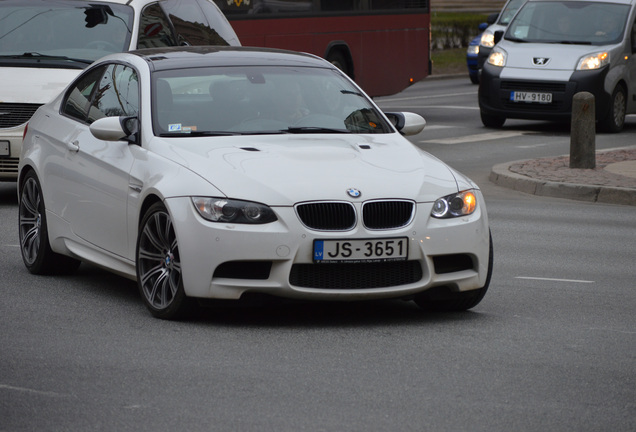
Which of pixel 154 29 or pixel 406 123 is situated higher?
pixel 406 123

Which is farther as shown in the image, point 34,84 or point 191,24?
point 191,24

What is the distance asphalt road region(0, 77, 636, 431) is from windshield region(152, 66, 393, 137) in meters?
1.02

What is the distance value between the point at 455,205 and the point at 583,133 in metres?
8.50

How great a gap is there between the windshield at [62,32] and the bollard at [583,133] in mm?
5033

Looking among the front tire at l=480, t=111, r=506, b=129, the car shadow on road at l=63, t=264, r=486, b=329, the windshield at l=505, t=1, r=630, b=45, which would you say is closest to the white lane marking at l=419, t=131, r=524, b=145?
the front tire at l=480, t=111, r=506, b=129

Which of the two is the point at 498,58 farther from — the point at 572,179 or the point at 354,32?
the point at 572,179

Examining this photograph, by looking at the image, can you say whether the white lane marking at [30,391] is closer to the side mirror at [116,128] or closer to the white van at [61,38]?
the side mirror at [116,128]

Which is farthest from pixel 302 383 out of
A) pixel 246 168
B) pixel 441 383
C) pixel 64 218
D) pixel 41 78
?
pixel 41 78

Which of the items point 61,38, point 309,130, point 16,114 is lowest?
point 16,114

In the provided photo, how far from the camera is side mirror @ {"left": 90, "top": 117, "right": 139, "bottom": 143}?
7867 millimetres

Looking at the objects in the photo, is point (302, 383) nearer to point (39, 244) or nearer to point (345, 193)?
point (345, 193)

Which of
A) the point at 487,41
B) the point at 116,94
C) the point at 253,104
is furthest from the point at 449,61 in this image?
the point at 253,104

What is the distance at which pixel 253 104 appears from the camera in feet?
26.8

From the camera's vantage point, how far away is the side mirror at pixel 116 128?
310 inches
